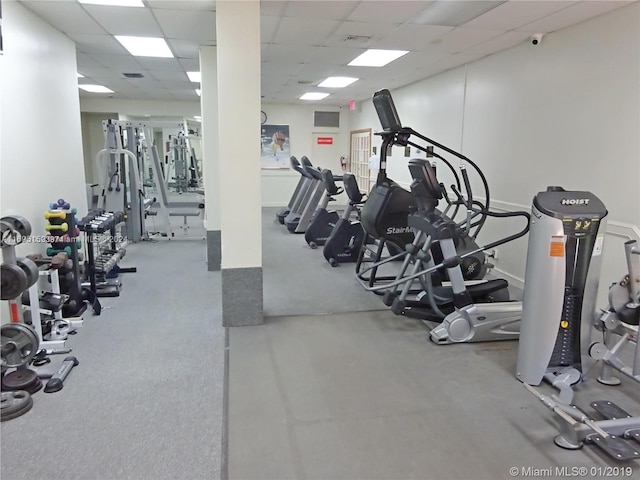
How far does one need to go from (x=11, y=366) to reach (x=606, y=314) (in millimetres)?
3781

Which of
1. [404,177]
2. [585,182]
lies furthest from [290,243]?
[585,182]

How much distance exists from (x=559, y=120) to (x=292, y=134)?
7823 mm

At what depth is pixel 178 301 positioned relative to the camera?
4539 millimetres

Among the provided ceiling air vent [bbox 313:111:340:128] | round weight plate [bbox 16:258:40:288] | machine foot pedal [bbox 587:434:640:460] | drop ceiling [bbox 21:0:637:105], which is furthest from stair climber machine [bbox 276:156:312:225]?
machine foot pedal [bbox 587:434:640:460]

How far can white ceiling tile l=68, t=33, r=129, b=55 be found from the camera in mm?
4941

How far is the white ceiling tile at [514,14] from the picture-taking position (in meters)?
3.68

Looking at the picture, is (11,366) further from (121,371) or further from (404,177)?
(404,177)

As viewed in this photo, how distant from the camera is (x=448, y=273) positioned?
3.90 metres

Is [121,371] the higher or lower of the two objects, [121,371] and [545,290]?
the lower

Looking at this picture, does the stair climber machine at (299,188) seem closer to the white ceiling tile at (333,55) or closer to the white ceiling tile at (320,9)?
the white ceiling tile at (333,55)

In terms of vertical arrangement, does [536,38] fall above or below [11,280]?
above

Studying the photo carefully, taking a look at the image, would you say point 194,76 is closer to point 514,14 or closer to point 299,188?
point 299,188

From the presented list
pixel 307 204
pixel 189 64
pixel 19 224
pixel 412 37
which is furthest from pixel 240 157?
pixel 307 204

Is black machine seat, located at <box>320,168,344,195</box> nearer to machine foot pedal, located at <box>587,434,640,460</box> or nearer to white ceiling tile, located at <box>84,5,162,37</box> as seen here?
white ceiling tile, located at <box>84,5,162,37</box>
